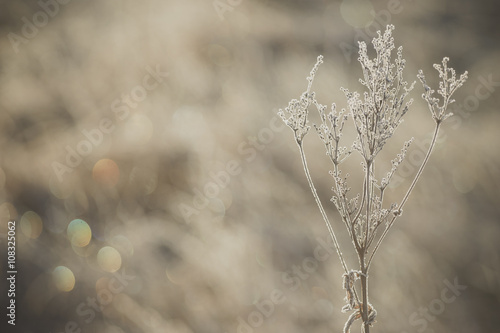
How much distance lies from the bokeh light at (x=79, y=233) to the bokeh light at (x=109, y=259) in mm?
81

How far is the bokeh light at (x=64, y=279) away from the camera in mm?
1680

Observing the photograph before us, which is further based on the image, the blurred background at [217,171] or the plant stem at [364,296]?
the blurred background at [217,171]

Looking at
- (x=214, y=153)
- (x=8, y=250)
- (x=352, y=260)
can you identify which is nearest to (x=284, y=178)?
(x=214, y=153)

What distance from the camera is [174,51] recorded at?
185 cm

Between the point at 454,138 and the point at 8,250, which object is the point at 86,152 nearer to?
the point at 8,250

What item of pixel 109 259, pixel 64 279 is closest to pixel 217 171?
pixel 109 259

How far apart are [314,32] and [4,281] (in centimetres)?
178

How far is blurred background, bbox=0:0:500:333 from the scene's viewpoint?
5.53 ft

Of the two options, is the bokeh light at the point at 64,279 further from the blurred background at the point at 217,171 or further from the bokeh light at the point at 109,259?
the bokeh light at the point at 109,259

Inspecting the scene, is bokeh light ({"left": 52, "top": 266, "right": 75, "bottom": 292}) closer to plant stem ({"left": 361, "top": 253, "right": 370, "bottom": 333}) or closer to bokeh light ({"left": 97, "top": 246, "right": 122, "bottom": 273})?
bokeh light ({"left": 97, "top": 246, "right": 122, "bottom": 273})

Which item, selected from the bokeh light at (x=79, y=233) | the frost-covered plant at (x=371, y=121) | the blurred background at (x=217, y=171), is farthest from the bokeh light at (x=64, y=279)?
the frost-covered plant at (x=371, y=121)

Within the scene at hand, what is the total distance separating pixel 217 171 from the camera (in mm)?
1799

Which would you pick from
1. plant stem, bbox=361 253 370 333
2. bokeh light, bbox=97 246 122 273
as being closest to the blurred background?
bokeh light, bbox=97 246 122 273


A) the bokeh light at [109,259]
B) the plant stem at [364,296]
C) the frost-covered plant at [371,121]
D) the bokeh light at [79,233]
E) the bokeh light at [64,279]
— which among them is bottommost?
the plant stem at [364,296]
